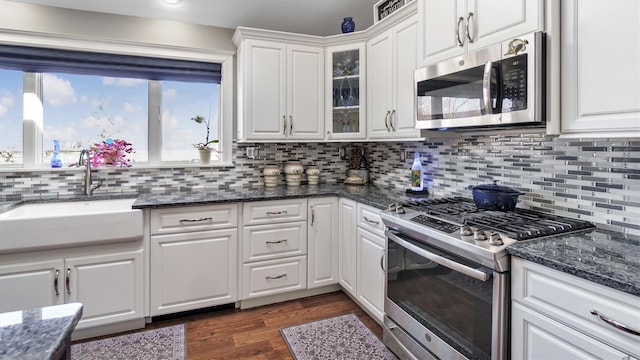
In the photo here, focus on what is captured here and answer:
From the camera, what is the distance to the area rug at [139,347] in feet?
6.76

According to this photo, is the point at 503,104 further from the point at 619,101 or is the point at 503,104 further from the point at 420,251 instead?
the point at 420,251

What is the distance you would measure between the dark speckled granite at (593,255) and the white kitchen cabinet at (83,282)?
7.43ft

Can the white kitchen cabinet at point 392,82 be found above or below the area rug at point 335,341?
above

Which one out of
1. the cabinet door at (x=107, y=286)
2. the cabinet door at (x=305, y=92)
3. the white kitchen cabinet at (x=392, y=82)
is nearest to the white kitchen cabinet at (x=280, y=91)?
the cabinet door at (x=305, y=92)

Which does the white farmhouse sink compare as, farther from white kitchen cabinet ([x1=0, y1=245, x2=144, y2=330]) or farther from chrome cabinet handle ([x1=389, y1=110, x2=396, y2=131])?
chrome cabinet handle ([x1=389, y1=110, x2=396, y2=131])

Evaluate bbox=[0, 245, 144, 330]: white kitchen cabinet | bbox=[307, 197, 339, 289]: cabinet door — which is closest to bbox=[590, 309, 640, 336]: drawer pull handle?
bbox=[307, 197, 339, 289]: cabinet door

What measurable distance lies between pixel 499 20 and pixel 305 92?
Answer: 1.67 metres

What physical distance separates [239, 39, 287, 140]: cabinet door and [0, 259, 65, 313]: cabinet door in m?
1.57

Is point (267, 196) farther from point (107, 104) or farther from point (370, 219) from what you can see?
point (107, 104)

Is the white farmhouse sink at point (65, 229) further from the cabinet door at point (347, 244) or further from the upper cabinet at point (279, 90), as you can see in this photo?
the cabinet door at point (347, 244)

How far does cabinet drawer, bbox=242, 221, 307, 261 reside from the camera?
2.64 meters

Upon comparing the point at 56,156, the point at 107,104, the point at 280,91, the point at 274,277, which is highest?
the point at 280,91

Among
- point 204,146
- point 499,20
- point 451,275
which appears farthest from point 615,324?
point 204,146

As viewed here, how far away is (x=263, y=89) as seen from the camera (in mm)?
2867
